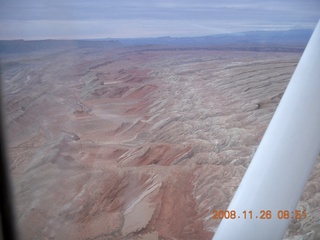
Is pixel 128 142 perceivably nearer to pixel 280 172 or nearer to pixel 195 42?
pixel 195 42

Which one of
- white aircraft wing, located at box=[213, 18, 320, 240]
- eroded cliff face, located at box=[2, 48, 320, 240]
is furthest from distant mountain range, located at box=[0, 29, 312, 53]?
white aircraft wing, located at box=[213, 18, 320, 240]

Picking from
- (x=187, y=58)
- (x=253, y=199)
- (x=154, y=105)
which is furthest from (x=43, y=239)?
(x=187, y=58)

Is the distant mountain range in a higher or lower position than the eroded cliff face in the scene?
higher

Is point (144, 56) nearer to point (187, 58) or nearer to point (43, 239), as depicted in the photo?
point (187, 58)

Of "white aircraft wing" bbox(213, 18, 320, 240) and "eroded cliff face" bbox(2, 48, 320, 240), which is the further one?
"eroded cliff face" bbox(2, 48, 320, 240)

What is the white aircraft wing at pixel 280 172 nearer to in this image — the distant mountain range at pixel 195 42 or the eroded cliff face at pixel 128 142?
the eroded cliff face at pixel 128 142

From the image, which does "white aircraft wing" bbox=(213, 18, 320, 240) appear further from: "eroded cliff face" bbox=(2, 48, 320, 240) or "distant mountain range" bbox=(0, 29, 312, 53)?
"distant mountain range" bbox=(0, 29, 312, 53)

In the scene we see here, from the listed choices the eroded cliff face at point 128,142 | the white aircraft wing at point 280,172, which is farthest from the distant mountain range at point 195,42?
the white aircraft wing at point 280,172
